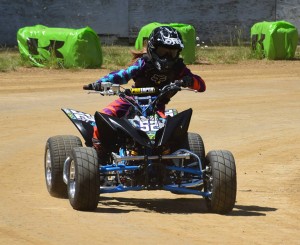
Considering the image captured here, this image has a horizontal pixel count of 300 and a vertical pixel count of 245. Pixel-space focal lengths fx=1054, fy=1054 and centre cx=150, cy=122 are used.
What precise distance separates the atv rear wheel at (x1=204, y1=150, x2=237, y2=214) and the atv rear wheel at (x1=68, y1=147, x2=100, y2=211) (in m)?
0.96

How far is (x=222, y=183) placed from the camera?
8.68 meters

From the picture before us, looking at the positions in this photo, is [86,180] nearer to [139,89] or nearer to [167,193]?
[139,89]

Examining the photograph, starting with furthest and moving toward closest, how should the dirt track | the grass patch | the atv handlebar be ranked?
1. the grass patch
2. the atv handlebar
3. the dirt track

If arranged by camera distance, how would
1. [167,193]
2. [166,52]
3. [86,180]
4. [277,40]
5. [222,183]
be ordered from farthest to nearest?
[277,40]
[167,193]
[166,52]
[222,183]
[86,180]

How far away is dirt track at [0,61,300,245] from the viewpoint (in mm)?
7879

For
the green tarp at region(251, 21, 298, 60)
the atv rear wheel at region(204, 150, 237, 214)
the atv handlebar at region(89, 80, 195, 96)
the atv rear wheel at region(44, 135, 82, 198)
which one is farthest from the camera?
the green tarp at region(251, 21, 298, 60)

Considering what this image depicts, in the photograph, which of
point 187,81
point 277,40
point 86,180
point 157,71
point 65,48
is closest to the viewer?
point 86,180

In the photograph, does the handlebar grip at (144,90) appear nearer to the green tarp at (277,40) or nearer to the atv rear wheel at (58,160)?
the atv rear wheel at (58,160)

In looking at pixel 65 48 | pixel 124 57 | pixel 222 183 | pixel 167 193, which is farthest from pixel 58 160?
pixel 124 57

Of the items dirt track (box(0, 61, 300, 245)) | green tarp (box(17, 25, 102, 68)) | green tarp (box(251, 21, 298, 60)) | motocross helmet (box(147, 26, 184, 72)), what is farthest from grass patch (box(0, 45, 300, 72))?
motocross helmet (box(147, 26, 184, 72))

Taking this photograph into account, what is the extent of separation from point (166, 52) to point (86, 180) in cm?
152

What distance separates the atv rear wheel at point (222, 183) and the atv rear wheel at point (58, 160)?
151 centimetres

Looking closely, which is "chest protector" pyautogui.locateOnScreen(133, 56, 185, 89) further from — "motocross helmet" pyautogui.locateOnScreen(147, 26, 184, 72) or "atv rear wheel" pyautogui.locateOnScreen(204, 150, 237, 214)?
"atv rear wheel" pyautogui.locateOnScreen(204, 150, 237, 214)

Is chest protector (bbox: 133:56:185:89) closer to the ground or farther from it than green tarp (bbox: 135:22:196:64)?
farther from it
